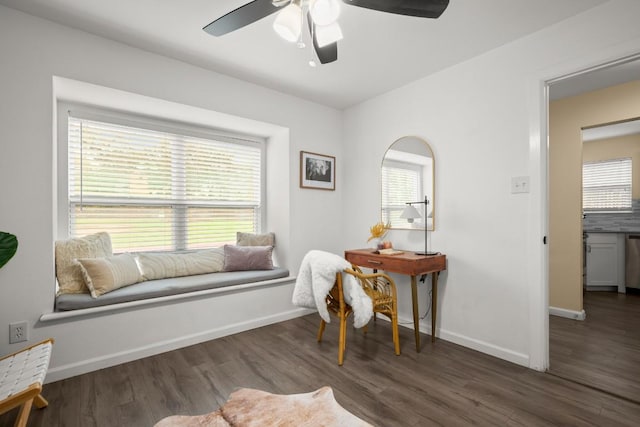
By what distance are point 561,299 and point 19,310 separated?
490 cm

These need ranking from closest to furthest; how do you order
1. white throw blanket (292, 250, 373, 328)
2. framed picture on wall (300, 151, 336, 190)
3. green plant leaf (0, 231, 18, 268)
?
green plant leaf (0, 231, 18, 268) < white throw blanket (292, 250, 373, 328) < framed picture on wall (300, 151, 336, 190)

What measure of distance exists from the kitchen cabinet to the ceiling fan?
4.99 meters

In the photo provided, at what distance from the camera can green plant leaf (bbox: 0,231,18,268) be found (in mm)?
1978

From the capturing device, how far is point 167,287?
8.70ft

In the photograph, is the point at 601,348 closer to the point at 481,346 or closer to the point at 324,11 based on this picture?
the point at 481,346

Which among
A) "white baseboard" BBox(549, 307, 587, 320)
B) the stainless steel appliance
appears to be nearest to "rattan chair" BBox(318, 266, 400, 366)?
"white baseboard" BBox(549, 307, 587, 320)

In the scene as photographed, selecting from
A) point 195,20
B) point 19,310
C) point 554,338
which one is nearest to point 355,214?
point 554,338

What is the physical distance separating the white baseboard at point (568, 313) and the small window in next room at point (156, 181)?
3551mm

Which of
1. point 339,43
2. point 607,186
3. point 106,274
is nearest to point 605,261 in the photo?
point 607,186

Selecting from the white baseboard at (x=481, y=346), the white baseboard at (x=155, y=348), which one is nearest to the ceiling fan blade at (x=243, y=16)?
the white baseboard at (x=155, y=348)

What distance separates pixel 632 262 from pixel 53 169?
693 cm

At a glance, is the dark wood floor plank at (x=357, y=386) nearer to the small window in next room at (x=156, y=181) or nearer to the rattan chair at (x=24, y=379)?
the rattan chair at (x=24, y=379)

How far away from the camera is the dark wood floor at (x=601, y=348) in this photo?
2.12m

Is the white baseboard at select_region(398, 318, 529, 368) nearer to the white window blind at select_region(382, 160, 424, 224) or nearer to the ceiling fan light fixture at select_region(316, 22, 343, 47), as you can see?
the white window blind at select_region(382, 160, 424, 224)
